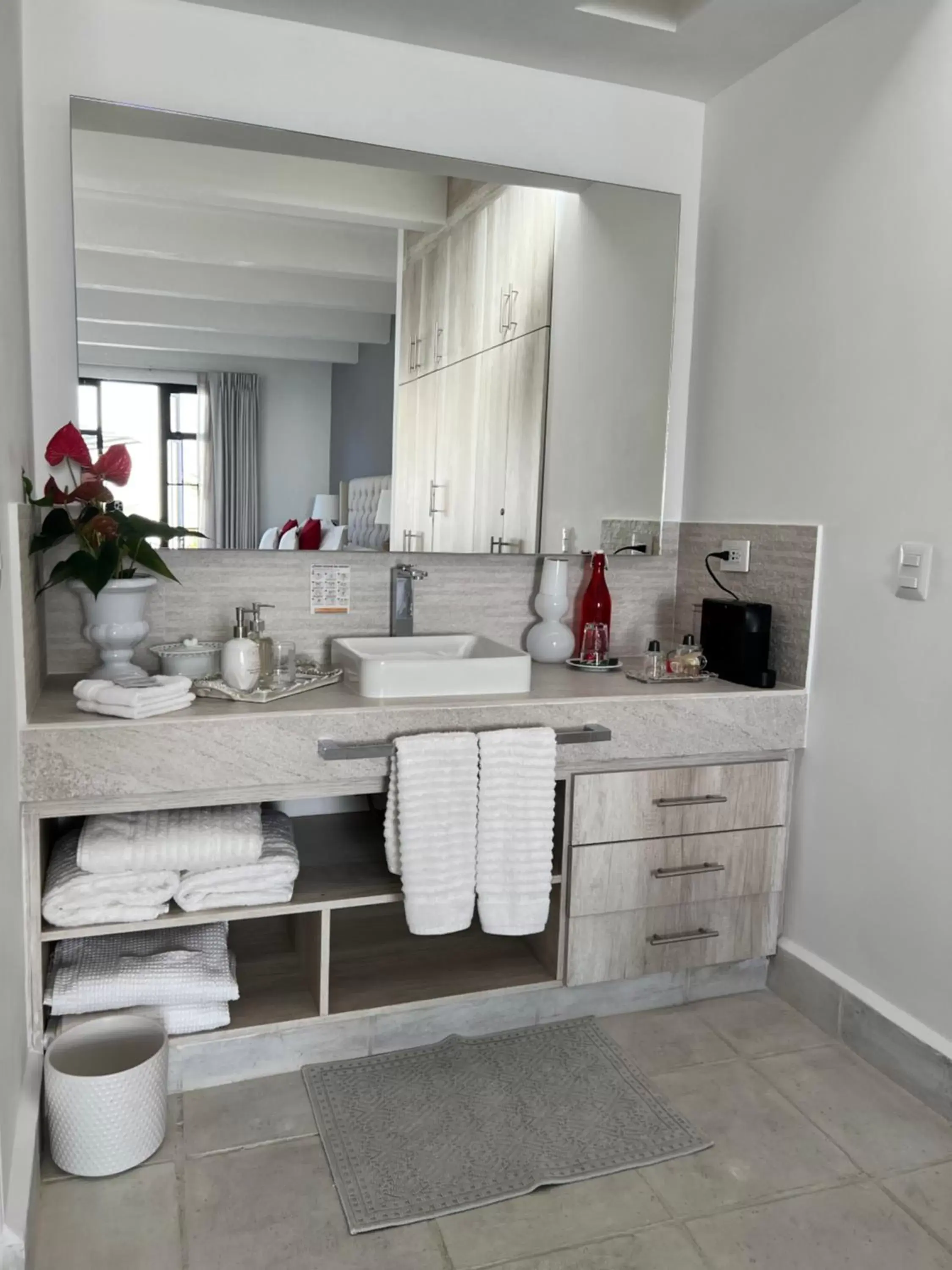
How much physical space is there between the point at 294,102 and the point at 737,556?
160 centimetres

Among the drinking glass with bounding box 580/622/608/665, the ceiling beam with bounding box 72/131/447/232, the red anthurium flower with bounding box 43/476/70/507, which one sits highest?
the ceiling beam with bounding box 72/131/447/232

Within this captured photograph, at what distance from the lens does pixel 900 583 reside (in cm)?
205

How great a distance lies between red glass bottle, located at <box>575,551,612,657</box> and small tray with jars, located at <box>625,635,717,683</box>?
17 cm

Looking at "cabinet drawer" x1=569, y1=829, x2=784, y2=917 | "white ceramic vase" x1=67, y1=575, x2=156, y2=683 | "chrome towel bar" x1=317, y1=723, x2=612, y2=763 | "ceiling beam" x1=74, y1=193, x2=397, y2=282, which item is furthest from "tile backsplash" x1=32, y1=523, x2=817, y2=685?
"ceiling beam" x1=74, y1=193, x2=397, y2=282

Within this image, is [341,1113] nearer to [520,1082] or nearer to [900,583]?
[520,1082]

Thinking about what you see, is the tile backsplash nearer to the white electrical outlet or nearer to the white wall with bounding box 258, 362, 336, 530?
the white electrical outlet

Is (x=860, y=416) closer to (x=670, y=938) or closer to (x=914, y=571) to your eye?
(x=914, y=571)

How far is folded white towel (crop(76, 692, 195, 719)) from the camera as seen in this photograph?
1.84 meters

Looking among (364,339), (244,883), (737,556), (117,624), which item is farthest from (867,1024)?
(364,339)

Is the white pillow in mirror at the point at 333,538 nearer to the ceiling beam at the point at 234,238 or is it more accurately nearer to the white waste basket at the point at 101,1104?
the ceiling beam at the point at 234,238

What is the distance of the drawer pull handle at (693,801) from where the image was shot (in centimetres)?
226

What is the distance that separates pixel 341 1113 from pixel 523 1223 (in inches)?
17.9

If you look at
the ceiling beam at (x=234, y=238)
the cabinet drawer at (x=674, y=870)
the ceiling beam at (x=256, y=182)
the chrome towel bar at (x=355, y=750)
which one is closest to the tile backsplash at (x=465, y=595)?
the cabinet drawer at (x=674, y=870)

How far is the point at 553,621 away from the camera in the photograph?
2.59 m
